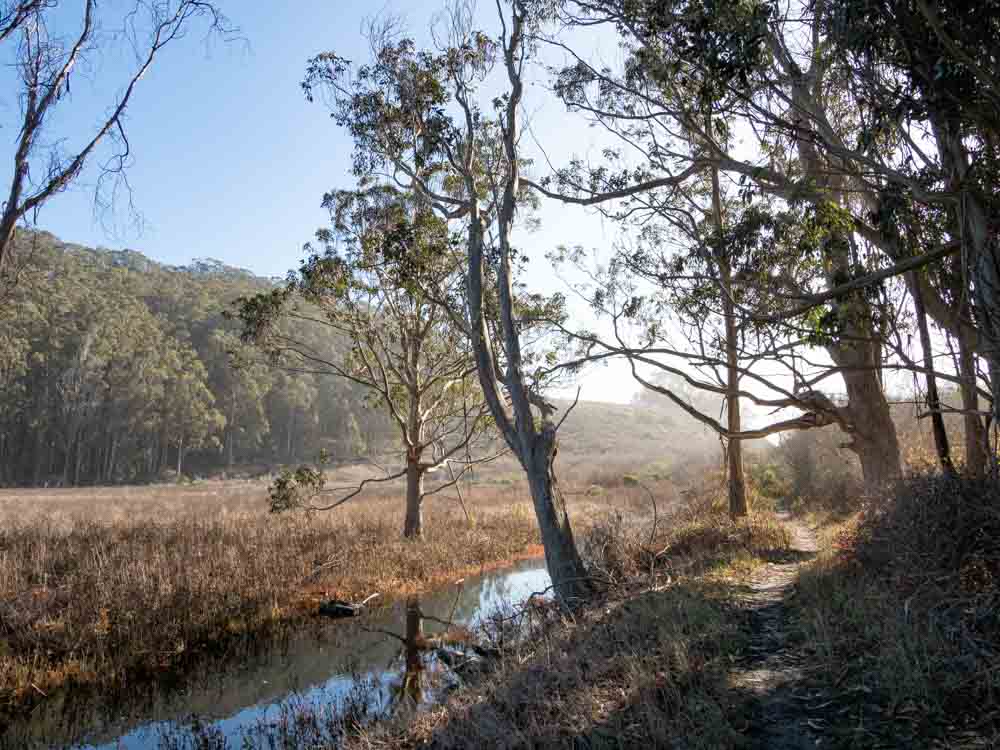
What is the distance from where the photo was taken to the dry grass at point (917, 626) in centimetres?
348

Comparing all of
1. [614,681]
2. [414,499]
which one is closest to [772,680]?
[614,681]

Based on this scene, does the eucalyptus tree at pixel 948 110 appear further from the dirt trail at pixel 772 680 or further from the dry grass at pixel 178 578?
the dry grass at pixel 178 578

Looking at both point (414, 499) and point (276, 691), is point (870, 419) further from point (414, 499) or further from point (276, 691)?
point (414, 499)

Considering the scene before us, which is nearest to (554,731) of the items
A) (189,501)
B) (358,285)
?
(358,285)

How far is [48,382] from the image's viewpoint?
149 ft

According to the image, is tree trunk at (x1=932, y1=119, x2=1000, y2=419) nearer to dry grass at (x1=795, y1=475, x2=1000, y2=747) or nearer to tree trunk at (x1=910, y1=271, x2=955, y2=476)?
tree trunk at (x1=910, y1=271, x2=955, y2=476)

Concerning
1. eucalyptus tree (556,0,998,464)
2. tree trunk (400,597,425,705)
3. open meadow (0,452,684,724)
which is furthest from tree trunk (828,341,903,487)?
open meadow (0,452,684,724)

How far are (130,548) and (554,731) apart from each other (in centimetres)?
1051

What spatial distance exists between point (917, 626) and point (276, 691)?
6.99 metres

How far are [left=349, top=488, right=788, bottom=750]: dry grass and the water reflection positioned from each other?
917 mm

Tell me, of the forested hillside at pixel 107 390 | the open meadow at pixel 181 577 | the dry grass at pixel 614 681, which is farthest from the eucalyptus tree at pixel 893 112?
the forested hillside at pixel 107 390

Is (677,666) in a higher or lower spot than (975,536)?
lower

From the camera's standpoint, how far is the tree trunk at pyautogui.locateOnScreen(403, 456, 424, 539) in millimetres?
15062

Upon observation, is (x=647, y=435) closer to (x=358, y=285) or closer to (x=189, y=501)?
(x=189, y=501)
